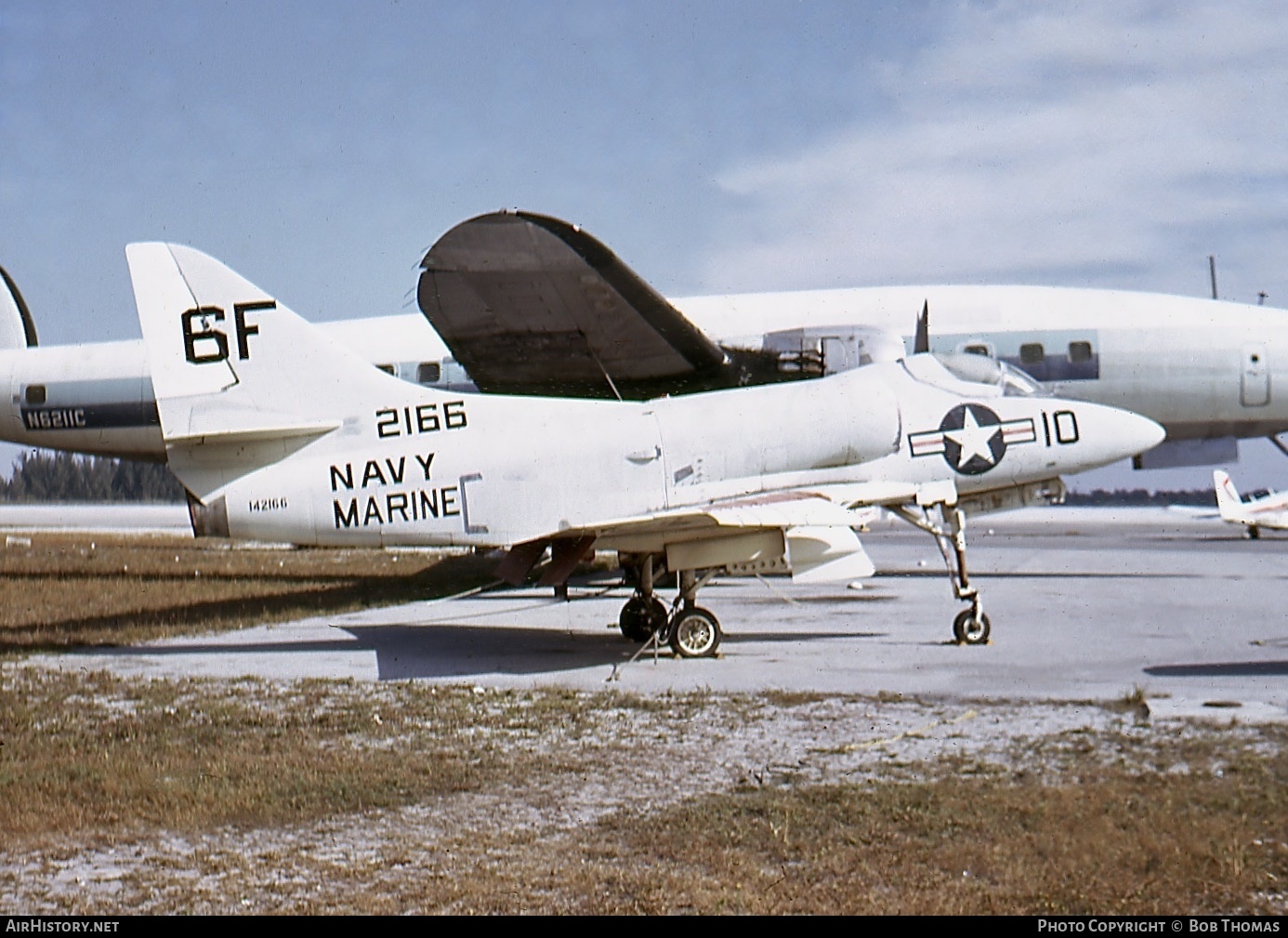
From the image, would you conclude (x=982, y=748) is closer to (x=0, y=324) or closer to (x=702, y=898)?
(x=702, y=898)

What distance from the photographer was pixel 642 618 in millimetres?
14336

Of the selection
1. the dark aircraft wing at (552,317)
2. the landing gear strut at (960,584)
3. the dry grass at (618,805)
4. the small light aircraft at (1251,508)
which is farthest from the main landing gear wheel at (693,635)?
the small light aircraft at (1251,508)

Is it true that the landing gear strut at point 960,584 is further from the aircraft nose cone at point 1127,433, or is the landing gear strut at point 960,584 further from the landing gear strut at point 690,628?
the landing gear strut at point 690,628

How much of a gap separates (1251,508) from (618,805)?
98.9ft

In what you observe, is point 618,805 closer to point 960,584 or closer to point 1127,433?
point 960,584

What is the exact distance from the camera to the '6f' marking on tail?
535 inches

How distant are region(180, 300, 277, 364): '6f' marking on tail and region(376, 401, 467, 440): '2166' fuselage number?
1.66 m

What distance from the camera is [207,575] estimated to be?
986 inches

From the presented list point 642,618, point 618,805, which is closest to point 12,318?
point 642,618

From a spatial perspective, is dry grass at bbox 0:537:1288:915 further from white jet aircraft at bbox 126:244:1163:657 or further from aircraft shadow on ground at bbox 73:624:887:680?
white jet aircraft at bbox 126:244:1163:657

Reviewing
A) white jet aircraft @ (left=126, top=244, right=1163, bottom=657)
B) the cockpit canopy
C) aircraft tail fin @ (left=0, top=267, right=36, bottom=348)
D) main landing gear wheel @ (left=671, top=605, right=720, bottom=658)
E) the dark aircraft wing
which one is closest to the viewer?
main landing gear wheel @ (left=671, top=605, right=720, bottom=658)

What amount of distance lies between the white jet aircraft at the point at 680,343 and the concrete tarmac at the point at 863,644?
3469mm

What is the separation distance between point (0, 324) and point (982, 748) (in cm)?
2540

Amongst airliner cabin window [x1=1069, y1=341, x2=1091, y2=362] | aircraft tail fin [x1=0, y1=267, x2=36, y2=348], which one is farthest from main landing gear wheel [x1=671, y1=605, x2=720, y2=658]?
aircraft tail fin [x1=0, y1=267, x2=36, y2=348]
